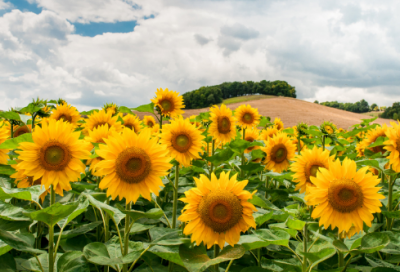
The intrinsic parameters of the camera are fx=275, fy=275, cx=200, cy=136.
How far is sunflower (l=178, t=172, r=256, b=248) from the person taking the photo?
71.4 inches

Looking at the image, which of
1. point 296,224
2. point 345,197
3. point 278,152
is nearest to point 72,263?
point 296,224

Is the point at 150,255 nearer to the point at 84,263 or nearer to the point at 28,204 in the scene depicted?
the point at 84,263

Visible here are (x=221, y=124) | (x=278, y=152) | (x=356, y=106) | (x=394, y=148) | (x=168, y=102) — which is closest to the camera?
(x=394, y=148)

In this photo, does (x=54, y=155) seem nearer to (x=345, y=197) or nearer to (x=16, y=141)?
(x=16, y=141)

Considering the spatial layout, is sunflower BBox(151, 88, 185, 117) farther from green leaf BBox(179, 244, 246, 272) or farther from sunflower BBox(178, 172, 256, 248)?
green leaf BBox(179, 244, 246, 272)

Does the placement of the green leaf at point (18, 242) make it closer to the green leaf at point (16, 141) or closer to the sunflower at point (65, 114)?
the green leaf at point (16, 141)

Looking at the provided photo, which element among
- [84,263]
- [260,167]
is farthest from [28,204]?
[260,167]

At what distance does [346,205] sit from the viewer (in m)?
2.02

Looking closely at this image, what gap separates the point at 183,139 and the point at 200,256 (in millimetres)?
1616

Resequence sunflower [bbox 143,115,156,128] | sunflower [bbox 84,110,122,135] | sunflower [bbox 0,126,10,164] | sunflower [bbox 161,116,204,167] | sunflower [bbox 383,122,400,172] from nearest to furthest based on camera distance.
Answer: sunflower [bbox 383,122,400,172]
sunflower [bbox 0,126,10,164]
sunflower [bbox 161,116,204,167]
sunflower [bbox 84,110,122,135]
sunflower [bbox 143,115,156,128]

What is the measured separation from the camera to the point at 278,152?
4.10 m

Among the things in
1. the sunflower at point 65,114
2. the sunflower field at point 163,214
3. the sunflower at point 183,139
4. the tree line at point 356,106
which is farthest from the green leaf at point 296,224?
the tree line at point 356,106

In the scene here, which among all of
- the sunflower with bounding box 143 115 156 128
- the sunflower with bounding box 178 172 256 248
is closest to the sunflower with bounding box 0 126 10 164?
the sunflower with bounding box 178 172 256 248

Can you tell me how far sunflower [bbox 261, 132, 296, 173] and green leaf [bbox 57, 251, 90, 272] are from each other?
2.88m
